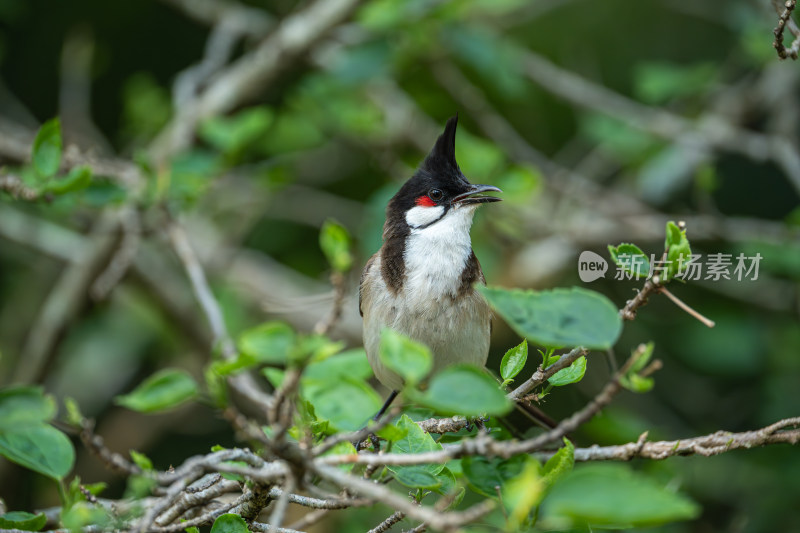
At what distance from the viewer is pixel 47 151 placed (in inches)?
77.0

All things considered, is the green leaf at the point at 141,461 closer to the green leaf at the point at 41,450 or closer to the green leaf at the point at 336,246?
the green leaf at the point at 41,450

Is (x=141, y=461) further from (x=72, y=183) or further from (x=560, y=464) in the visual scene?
(x=72, y=183)

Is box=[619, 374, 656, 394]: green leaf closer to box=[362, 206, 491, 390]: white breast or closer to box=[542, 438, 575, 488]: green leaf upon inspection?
box=[542, 438, 575, 488]: green leaf

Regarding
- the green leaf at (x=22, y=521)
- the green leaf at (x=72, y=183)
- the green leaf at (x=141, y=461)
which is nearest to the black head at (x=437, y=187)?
the green leaf at (x=72, y=183)

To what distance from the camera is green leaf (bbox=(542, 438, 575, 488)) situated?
114 cm

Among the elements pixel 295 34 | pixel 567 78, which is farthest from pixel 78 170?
pixel 567 78

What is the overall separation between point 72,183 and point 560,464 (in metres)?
1.47

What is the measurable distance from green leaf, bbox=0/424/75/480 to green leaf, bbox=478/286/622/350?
81 cm

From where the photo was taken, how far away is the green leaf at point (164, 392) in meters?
1.02

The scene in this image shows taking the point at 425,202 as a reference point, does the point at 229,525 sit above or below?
below

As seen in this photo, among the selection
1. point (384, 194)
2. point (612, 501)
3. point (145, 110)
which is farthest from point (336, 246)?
point (145, 110)

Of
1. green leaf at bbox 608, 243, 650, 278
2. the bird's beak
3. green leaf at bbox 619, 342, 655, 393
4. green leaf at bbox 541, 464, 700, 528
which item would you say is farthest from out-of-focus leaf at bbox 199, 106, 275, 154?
green leaf at bbox 541, 464, 700, 528

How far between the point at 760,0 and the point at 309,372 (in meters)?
2.95

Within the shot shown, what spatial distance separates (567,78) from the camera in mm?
3799
